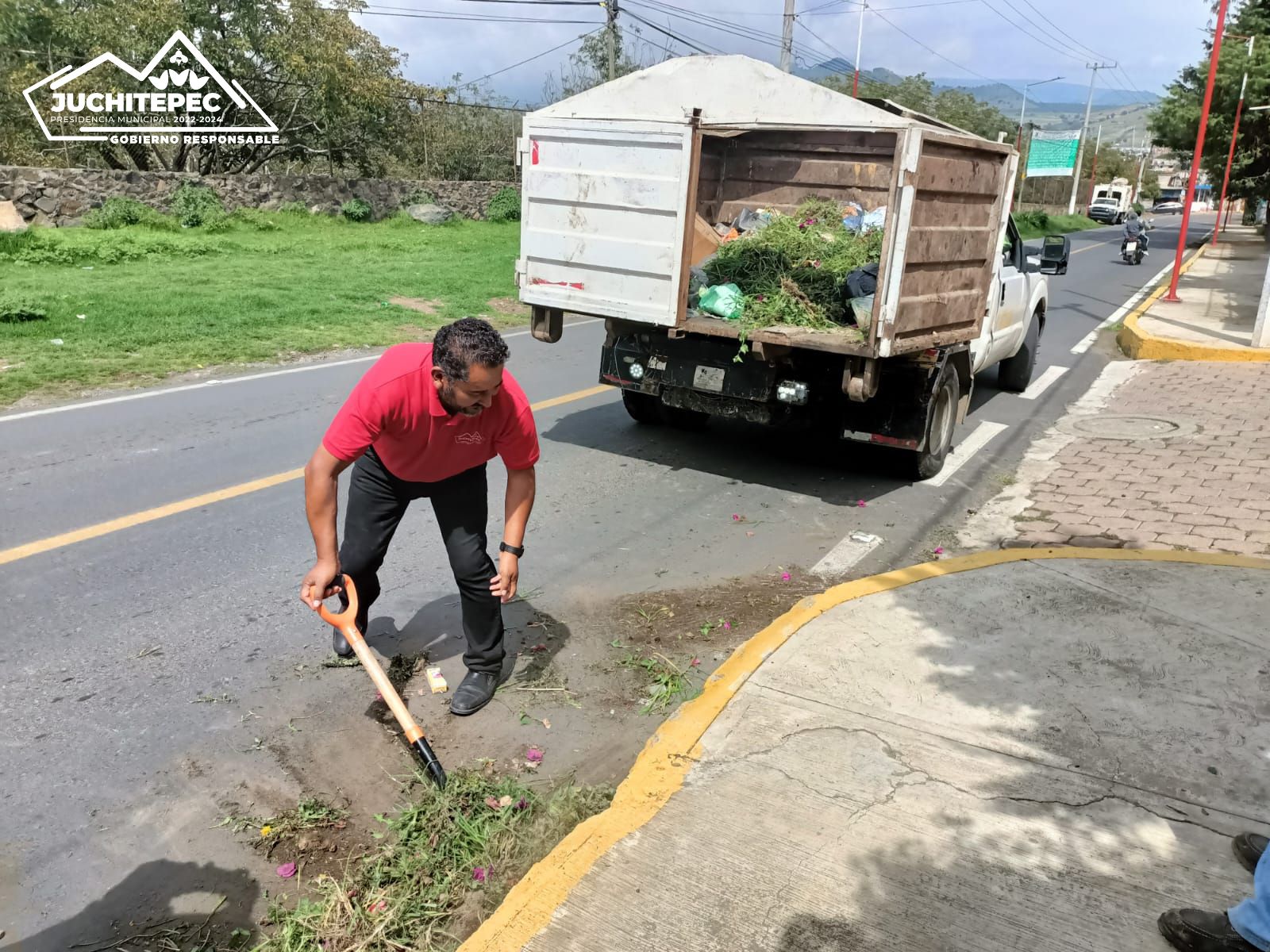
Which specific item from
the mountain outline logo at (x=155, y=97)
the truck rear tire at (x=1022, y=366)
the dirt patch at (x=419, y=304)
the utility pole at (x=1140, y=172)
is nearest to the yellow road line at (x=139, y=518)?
the truck rear tire at (x=1022, y=366)

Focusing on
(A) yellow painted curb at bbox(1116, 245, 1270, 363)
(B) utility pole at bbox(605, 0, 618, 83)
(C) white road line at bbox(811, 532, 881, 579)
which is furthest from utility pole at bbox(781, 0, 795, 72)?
(C) white road line at bbox(811, 532, 881, 579)

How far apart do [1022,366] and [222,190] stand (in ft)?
53.6

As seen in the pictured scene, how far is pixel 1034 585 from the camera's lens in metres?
4.61

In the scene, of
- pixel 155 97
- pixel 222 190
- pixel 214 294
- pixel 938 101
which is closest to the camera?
pixel 214 294

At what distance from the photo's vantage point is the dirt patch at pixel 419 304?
43.3 ft

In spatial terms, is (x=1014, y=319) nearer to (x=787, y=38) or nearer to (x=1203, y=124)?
(x=1203, y=124)

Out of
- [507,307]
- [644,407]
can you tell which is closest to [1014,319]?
[644,407]

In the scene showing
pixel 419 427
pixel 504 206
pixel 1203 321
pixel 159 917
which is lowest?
pixel 159 917

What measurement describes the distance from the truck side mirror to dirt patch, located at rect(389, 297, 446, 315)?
7.78 m

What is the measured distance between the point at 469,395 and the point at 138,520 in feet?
10.4

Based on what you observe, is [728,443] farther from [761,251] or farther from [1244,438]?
[1244,438]

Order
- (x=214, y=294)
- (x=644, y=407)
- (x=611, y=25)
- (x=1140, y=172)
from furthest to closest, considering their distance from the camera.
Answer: (x=1140, y=172) → (x=611, y=25) → (x=214, y=294) → (x=644, y=407)

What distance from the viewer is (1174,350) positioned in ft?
38.1

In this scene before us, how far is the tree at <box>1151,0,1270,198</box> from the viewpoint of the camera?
28.6 meters
